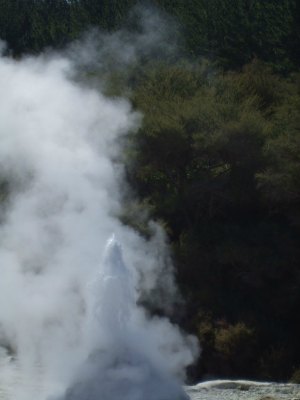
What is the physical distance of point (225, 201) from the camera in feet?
63.0

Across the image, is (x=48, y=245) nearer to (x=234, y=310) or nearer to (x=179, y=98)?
(x=234, y=310)

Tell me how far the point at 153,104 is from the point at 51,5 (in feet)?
52.2

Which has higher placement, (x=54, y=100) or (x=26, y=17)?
(x=26, y=17)

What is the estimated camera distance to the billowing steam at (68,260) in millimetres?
9875

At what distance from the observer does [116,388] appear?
960 centimetres

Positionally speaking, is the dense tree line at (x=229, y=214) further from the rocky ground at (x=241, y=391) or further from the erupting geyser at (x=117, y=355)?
the erupting geyser at (x=117, y=355)

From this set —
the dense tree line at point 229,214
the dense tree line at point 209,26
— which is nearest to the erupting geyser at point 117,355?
the dense tree line at point 229,214

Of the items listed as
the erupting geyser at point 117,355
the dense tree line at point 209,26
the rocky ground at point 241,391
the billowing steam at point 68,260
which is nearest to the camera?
the erupting geyser at point 117,355

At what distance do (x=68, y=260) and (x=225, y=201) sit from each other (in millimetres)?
8297

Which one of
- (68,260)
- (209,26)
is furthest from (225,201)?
(209,26)

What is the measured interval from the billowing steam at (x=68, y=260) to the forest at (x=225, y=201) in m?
0.86

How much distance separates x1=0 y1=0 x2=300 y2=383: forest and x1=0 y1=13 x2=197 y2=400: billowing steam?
862 mm

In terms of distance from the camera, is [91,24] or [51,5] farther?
[51,5]

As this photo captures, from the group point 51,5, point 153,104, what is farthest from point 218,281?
point 51,5
